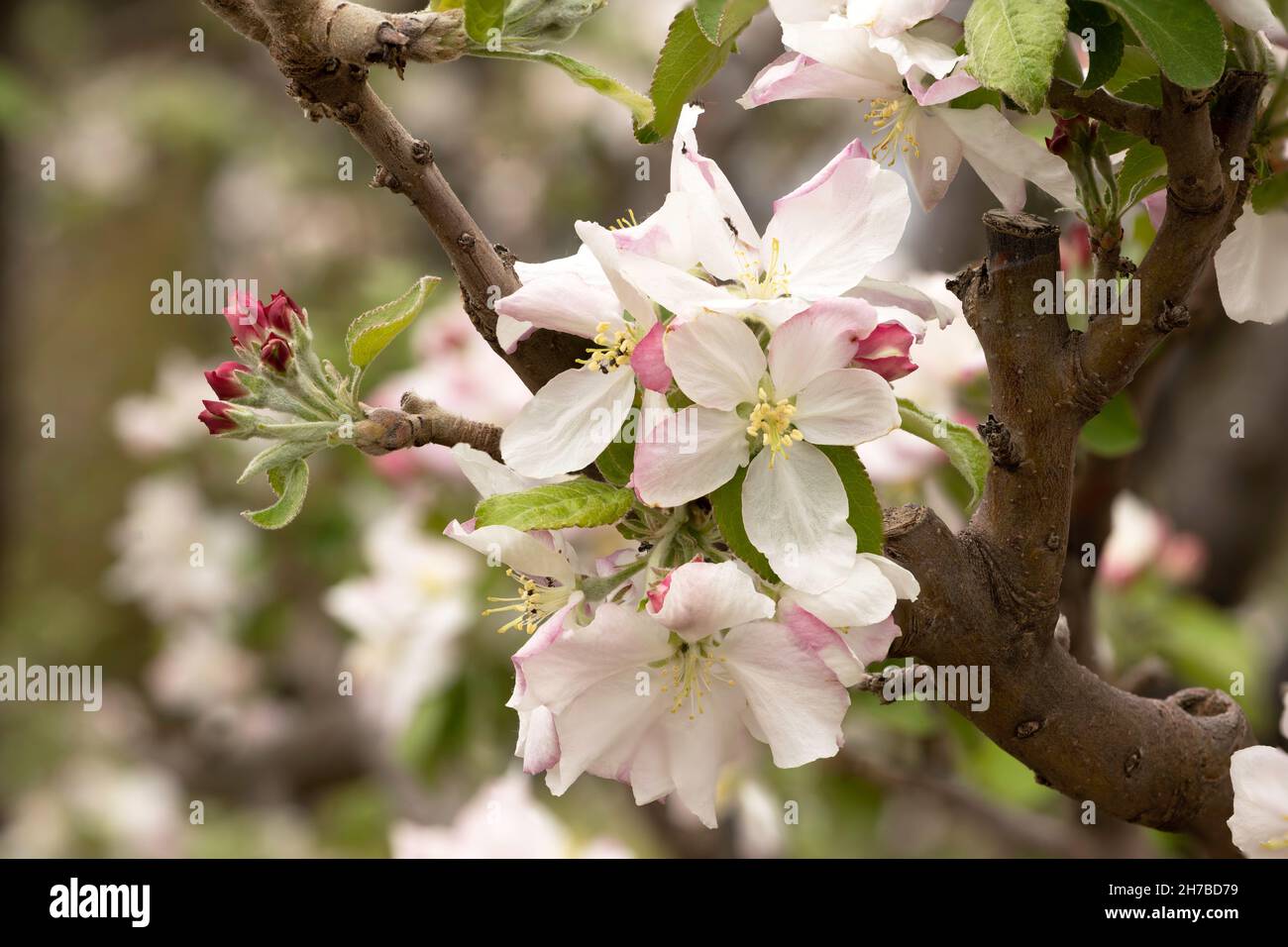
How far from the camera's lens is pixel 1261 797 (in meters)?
0.64

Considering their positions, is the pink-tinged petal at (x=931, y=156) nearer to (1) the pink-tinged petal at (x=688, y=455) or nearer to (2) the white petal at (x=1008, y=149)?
(2) the white petal at (x=1008, y=149)

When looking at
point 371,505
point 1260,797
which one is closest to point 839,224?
point 1260,797

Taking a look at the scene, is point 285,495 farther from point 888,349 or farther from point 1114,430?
point 1114,430

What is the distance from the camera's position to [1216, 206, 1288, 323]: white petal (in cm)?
62

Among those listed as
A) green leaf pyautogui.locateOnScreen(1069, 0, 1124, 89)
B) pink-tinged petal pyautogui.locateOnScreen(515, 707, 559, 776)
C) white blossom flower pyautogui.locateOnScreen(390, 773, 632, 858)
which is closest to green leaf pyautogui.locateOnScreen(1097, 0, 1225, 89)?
green leaf pyautogui.locateOnScreen(1069, 0, 1124, 89)

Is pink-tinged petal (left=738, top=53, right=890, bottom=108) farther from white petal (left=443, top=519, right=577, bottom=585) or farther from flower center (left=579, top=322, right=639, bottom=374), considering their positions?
white petal (left=443, top=519, right=577, bottom=585)

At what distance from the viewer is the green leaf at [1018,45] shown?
1.55 ft

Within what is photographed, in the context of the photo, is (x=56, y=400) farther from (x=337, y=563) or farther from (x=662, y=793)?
(x=662, y=793)

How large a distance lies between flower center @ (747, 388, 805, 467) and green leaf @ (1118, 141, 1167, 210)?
0.68ft

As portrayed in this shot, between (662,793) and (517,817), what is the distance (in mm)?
554

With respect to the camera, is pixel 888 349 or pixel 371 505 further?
pixel 371 505

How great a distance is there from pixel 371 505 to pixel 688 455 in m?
1.42

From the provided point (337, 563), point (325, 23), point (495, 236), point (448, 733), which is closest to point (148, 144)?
point (495, 236)

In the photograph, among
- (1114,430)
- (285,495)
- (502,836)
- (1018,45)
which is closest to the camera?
(1018,45)
